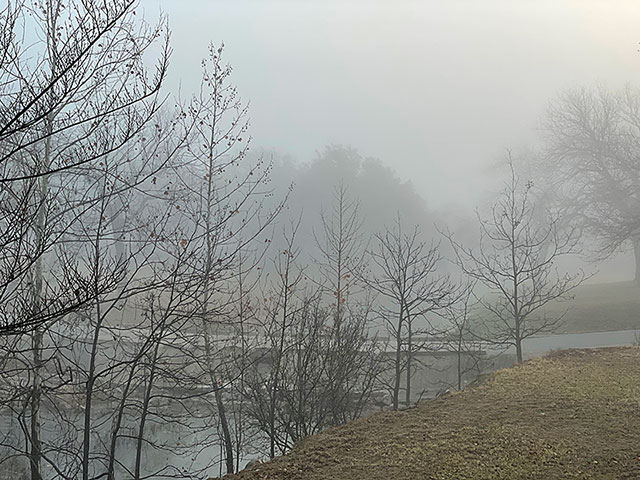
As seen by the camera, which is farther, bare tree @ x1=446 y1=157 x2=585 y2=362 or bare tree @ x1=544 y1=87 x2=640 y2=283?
bare tree @ x1=544 y1=87 x2=640 y2=283

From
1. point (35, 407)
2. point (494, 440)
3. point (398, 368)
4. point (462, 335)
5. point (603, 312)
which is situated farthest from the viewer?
point (603, 312)

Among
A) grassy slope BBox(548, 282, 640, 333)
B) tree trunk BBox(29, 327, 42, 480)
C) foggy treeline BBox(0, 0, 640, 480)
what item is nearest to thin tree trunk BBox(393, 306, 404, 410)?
foggy treeline BBox(0, 0, 640, 480)

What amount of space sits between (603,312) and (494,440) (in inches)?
701

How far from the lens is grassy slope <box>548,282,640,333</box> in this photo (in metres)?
18.7

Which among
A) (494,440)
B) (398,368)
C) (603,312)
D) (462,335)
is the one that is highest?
(603,312)

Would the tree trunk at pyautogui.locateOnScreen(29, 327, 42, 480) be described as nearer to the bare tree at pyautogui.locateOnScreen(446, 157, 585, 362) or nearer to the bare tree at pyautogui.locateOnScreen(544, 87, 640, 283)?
the bare tree at pyautogui.locateOnScreen(446, 157, 585, 362)

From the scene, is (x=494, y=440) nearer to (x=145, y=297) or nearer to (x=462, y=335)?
(x=145, y=297)

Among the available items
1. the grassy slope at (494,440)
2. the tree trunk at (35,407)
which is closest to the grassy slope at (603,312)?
the grassy slope at (494,440)

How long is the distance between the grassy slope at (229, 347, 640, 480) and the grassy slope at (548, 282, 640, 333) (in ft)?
43.3

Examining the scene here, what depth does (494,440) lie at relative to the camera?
14.9 ft

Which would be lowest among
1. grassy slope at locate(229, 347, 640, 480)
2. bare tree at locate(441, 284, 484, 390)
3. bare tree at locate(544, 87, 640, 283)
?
grassy slope at locate(229, 347, 640, 480)

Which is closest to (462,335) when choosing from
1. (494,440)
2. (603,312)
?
(494,440)

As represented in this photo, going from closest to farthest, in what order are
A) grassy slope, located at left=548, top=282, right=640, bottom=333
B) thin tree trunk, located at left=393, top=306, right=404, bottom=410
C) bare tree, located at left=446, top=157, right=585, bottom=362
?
thin tree trunk, located at left=393, top=306, right=404, bottom=410, bare tree, located at left=446, top=157, right=585, bottom=362, grassy slope, located at left=548, top=282, right=640, bottom=333

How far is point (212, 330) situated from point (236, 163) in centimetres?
262
